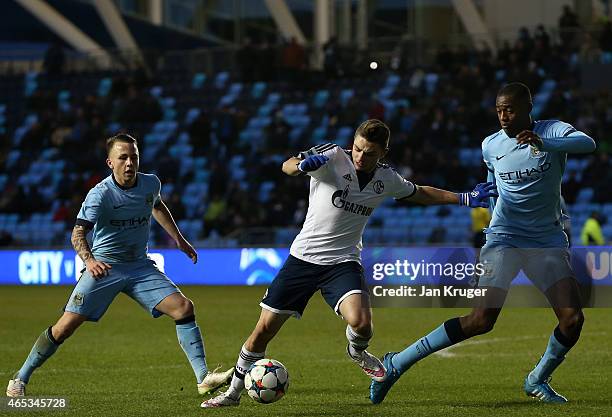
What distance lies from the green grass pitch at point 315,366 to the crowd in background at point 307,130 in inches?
318

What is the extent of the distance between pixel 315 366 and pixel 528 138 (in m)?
4.22

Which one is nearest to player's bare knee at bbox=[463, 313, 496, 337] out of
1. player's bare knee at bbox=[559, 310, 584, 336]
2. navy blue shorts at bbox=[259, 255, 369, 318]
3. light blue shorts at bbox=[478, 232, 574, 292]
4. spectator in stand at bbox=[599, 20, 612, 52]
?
light blue shorts at bbox=[478, 232, 574, 292]

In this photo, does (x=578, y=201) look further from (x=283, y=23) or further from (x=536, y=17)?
→ (x=283, y=23)

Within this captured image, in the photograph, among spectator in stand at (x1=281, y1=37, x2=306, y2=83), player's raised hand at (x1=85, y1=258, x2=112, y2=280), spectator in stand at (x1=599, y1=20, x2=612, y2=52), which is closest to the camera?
player's raised hand at (x1=85, y1=258, x2=112, y2=280)

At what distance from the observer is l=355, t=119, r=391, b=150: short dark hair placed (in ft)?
27.3

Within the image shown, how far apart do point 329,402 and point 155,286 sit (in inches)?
60.1

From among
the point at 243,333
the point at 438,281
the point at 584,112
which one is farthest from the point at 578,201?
the point at 438,281

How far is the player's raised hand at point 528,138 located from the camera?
8125mm

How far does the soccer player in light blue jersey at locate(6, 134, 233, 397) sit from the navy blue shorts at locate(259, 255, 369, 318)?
1001mm

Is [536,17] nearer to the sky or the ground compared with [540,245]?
nearer to the sky

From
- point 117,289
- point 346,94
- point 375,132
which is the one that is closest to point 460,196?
point 375,132

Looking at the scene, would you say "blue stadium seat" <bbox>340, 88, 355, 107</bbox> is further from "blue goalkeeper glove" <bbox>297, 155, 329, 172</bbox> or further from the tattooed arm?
"blue goalkeeper glove" <bbox>297, 155, 329, 172</bbox>

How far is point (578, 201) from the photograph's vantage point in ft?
83.7

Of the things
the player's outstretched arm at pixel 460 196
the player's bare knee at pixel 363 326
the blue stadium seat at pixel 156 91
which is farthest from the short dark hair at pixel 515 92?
the blue stadium seat at pixel 156 91
